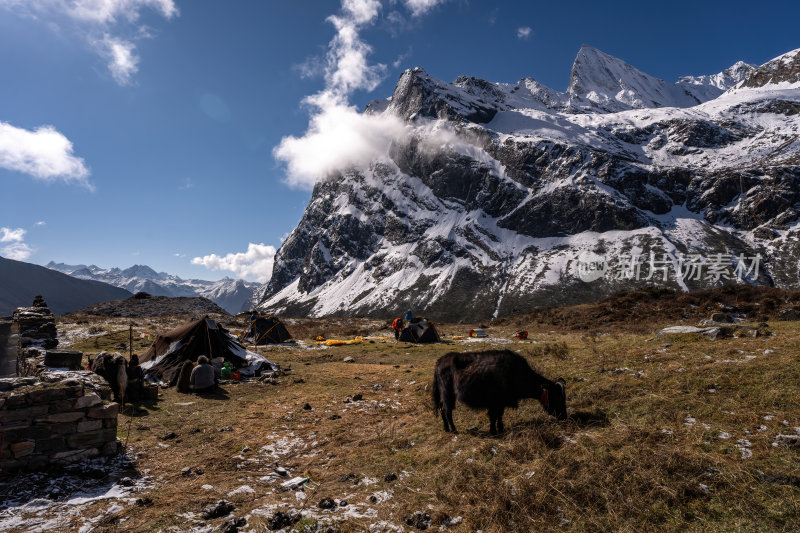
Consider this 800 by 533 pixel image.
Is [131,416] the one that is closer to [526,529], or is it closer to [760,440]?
[526,529]

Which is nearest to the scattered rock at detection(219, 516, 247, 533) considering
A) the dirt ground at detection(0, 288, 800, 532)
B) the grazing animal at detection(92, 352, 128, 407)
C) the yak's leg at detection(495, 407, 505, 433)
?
the dirt ground at detection(0, 288, 800, 532)

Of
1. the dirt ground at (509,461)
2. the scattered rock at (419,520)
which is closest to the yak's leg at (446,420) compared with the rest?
the dirt ground at (509,461)

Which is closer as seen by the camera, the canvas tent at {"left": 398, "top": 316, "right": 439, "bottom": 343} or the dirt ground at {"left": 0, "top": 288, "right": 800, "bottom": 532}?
the dirt ground at {"left": 0, "top": 288, "right": 800, "bottom": 532}

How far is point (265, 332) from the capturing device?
33500mm

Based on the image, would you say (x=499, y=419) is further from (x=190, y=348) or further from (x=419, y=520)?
(x=190, y=348)

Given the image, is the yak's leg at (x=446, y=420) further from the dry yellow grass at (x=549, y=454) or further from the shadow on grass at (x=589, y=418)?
the shadow on grass at (x=589, y=418)

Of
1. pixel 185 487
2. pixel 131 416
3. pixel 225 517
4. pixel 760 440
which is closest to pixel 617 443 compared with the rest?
pixel 760 440

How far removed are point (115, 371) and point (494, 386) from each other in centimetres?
1391

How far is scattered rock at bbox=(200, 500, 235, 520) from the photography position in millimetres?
5844

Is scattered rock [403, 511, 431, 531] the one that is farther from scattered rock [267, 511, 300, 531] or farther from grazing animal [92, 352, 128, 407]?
grazing animal [92, 352, 128, 407]

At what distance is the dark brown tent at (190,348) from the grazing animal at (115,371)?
462cm

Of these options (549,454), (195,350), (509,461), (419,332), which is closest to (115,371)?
(195,350)

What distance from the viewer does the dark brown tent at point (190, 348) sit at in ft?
61.8

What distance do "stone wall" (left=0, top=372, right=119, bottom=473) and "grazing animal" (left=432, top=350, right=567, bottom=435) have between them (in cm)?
793
